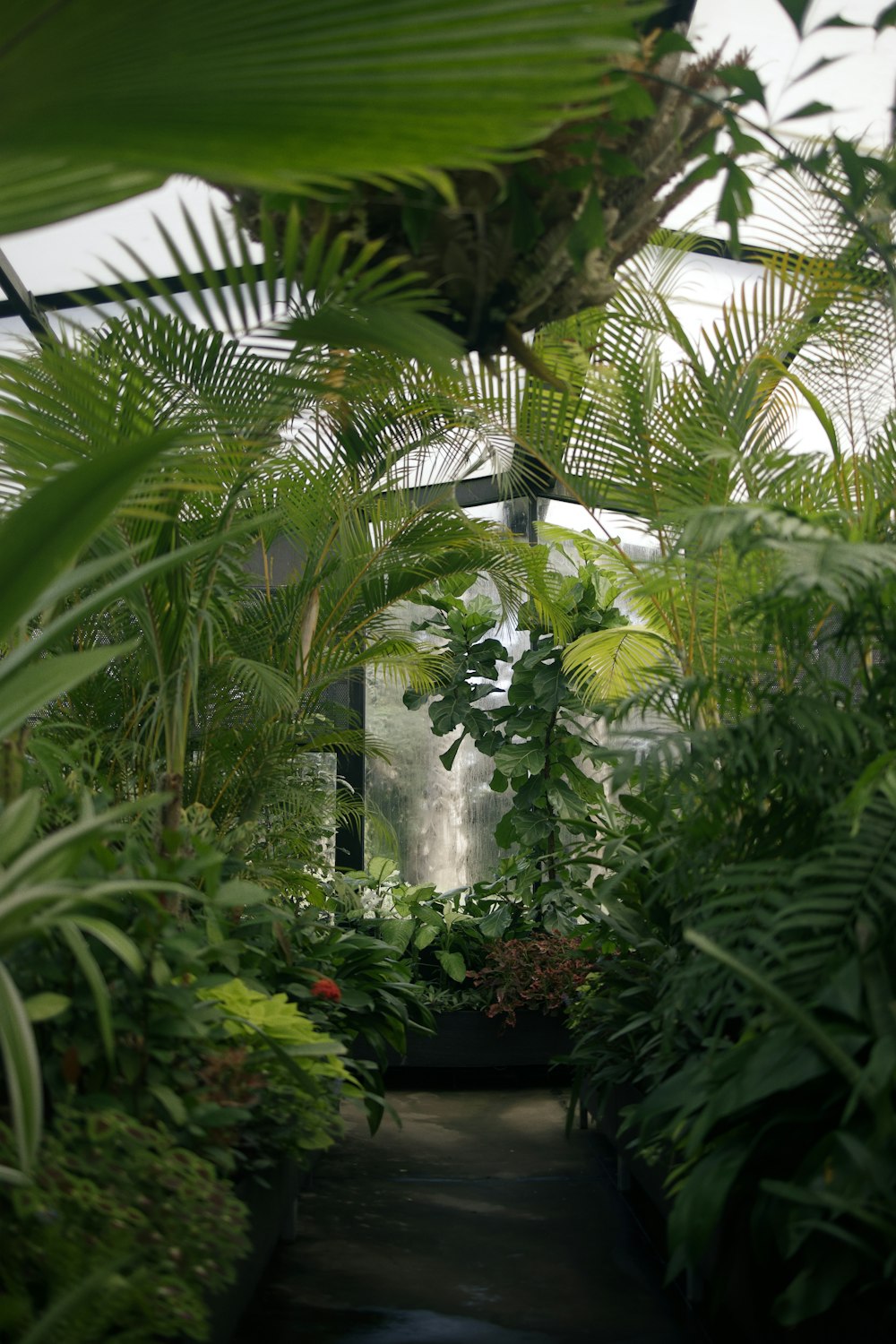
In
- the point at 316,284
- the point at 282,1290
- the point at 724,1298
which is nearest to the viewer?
the point at 316,284

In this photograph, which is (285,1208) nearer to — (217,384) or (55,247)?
(217,384)

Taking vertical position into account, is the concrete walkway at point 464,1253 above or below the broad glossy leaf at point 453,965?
below

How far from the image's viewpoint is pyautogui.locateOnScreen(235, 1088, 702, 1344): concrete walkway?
219 cm

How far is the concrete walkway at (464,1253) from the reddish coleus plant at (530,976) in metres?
0.68

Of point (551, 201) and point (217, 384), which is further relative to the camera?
point (217, 384)

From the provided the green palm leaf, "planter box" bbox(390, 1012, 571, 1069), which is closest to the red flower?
"planter box" bbox(390, 1012, 571, 1069)

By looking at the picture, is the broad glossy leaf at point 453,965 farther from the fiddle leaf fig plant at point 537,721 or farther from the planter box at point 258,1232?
the planter box at point 258,1232

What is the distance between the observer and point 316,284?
116 cm

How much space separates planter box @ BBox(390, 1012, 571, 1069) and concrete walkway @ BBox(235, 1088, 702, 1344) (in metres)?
0.71

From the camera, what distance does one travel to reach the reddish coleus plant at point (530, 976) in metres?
4.57

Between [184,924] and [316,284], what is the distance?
1.39m

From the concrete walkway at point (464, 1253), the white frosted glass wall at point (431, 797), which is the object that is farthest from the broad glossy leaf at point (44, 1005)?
the white frosted glass wall at point (431, 797)

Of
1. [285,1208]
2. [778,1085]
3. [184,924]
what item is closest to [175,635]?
[184,924]

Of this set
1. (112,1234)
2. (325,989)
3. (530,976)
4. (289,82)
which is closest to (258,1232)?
(325,989)
